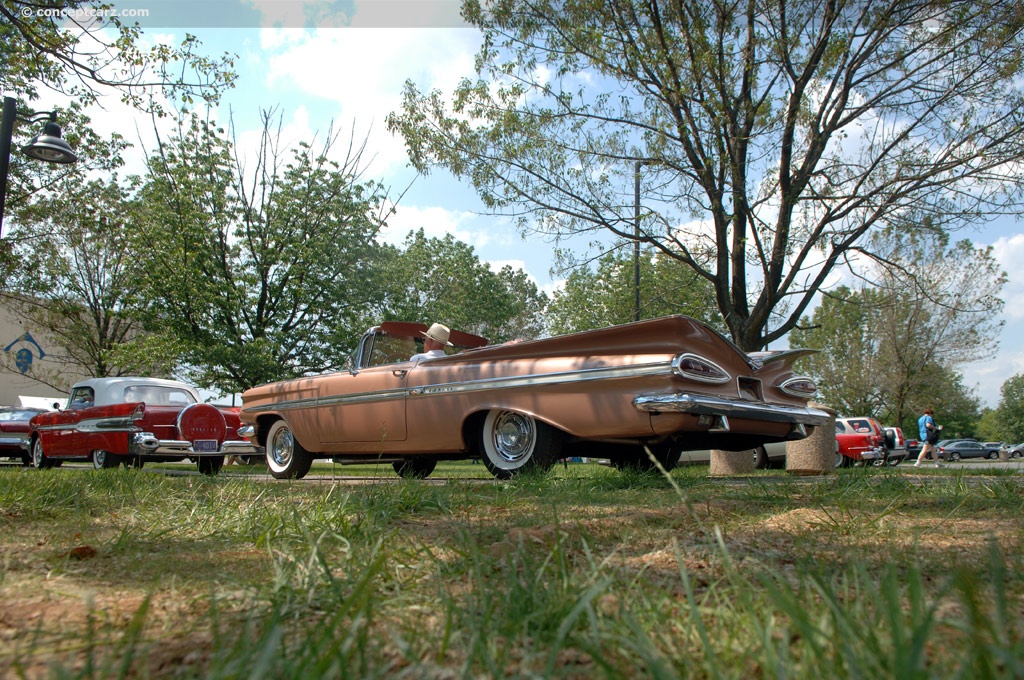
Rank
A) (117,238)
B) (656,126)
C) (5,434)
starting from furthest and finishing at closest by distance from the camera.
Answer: (117,238) → (5,434) → (656,126)

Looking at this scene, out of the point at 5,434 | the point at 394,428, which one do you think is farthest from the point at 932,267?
the point at 5,434

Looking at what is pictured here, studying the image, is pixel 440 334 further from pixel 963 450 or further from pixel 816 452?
pixel 963 450

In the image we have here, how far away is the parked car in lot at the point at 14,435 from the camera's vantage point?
1625 centimetres

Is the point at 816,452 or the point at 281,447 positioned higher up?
the point at 281,447

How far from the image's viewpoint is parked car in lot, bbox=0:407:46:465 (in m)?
16.2

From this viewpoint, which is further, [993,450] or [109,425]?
[993,450]

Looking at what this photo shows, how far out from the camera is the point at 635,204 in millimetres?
11141

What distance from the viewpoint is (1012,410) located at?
78.8m

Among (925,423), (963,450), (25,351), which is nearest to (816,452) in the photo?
(925,423)

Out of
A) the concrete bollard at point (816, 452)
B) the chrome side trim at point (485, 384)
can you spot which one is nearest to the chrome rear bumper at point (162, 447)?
the chrome side trim at point (485, 384)

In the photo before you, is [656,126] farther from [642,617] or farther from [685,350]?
[642,617]

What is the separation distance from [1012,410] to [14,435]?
306 ft

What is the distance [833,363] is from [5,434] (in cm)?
3987

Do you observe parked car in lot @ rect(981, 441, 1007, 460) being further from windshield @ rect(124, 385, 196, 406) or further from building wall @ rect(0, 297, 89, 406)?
building wall @ rect(0, 297, 89, 406)
